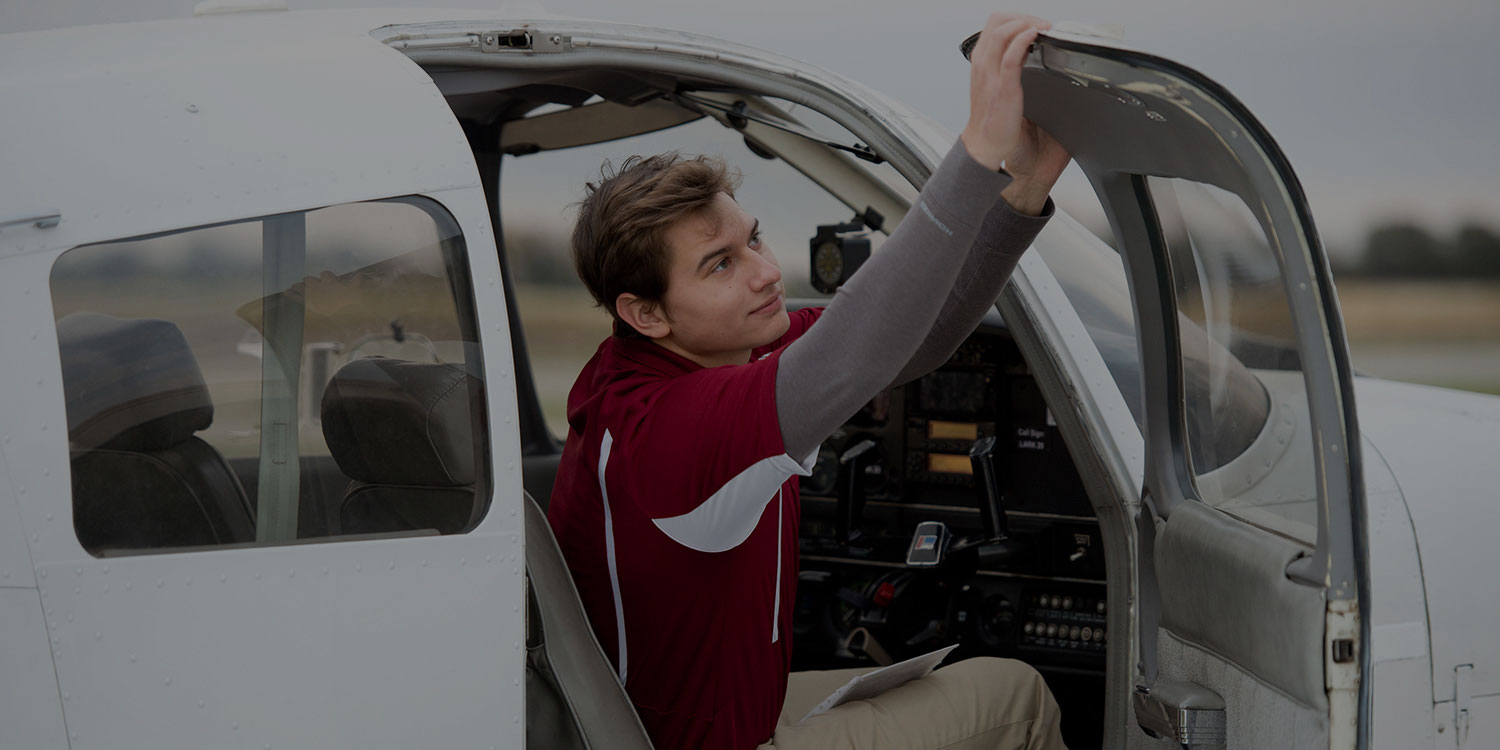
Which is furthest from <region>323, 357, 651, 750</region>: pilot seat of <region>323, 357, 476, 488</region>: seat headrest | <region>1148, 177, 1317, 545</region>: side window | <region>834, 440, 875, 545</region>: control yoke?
<region>834, 440, 875, 545</region>: control yoke

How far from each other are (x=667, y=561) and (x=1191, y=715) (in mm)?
719

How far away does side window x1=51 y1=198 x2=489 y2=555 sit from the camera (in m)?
1.42

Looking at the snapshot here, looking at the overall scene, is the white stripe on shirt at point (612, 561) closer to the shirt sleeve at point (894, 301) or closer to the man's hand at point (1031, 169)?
the shirt sleeve at point (894, 301)

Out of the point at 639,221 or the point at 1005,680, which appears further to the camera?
the point at 1005,680

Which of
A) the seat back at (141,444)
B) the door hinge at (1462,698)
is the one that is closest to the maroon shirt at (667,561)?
the seat back at (141,444)

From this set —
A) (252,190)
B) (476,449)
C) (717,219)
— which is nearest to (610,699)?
(476,449)

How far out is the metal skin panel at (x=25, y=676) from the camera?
1.34m

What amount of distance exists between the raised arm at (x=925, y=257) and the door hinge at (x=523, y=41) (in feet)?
3.04

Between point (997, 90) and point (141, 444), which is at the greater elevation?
point (997, 90)

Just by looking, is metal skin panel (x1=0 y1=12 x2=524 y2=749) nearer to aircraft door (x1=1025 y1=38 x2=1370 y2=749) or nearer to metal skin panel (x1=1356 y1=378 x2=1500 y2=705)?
aircraft door (x1=1025 y1=38 x2=1370 y2=749)

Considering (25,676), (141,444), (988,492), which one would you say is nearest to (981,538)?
(988,492)

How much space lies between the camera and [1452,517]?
168cm

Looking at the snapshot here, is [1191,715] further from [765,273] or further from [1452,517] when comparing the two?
[765,273]

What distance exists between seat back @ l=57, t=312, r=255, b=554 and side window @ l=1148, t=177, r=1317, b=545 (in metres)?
1.23
